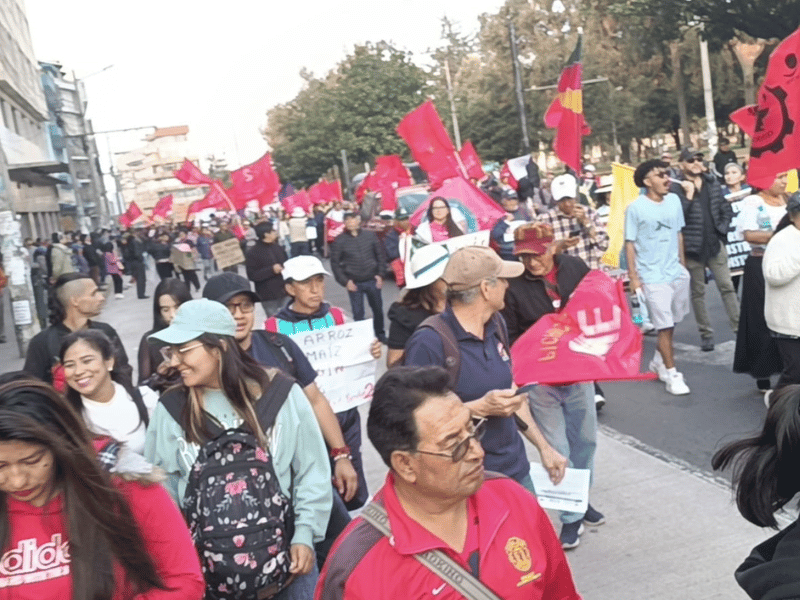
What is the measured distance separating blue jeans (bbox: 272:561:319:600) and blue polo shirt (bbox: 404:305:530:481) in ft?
3.08

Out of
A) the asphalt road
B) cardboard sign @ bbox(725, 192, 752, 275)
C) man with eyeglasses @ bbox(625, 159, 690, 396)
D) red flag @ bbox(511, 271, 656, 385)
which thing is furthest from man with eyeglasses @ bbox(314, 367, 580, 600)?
cardboard sign @ bbox(725, 192, 752, 275)

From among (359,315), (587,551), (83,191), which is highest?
(83,191)

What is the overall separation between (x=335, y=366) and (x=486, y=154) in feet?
137

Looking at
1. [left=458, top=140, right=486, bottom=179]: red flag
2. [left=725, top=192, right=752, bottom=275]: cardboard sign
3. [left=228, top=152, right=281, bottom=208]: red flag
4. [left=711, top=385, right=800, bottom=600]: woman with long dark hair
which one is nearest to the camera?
[left=711, top=385, right=800, bottom=600]: woman with long dark hair

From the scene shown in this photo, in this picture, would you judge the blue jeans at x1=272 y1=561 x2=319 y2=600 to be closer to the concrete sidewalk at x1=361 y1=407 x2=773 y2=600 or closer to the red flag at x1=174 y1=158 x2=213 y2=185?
the concrete sidewalk at x1=361 y1=407 x2=773 y2=600

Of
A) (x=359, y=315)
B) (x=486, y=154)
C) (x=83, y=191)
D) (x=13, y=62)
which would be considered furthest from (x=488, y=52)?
(x=83, y=191)

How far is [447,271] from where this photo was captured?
13.0ft

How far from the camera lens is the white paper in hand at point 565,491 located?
4398 millimetres

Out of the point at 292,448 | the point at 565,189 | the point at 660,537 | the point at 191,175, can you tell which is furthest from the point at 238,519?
the point at 191,175

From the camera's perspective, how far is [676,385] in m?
7.74

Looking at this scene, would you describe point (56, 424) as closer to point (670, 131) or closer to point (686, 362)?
point (686, 362)

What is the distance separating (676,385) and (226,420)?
5221mm

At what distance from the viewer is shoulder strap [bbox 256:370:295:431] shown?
10.9 ft

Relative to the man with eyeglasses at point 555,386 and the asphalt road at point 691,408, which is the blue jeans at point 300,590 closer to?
the man with eyeglasses at point 555,386
